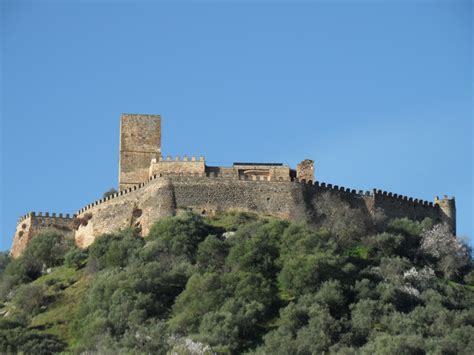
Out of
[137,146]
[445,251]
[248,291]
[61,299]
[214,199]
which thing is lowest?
[248,291]

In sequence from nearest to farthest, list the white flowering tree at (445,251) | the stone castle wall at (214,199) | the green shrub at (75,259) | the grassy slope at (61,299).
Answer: the grassy slope at (61,299), the white flowering tree at (445,251), the green shrub at (75,259), the stone castle wall at (214,199)

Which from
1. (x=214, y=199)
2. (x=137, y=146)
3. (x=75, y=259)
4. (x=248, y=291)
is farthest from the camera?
(x=137, y=146)

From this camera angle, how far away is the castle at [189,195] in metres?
79.1

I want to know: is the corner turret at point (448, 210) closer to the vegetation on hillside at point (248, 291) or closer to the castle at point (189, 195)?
the castle at point (189, 195)

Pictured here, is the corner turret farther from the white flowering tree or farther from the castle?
the white flowering tree

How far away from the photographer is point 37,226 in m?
85.7

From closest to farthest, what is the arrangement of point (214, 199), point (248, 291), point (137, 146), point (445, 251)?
point (248, 291), point (445, 251), point (214, 199), point (137, 146)

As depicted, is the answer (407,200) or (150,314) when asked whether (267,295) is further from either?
(407,200)

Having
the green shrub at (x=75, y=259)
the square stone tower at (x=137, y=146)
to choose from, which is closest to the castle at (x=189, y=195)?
the square stone tower at (x=137, y=146)

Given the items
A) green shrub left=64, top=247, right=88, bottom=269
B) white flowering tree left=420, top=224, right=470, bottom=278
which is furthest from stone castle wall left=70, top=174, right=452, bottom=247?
white flowering tree left=420, top=224, right=470, bottom=278

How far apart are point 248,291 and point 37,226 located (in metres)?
21.3

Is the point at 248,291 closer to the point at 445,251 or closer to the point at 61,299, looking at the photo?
the point at 61,299

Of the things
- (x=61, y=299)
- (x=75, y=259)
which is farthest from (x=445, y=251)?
(x=61, y=299)

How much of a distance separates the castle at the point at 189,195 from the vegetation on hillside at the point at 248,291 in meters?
1.68
